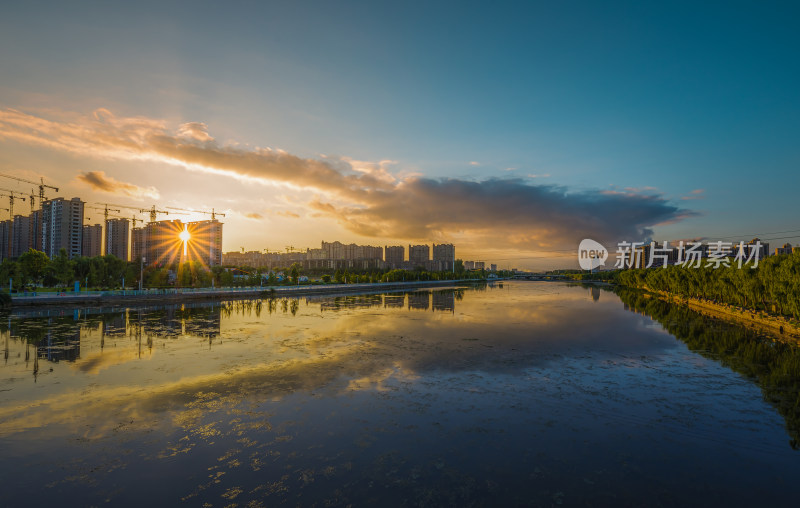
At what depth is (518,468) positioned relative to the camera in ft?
24.5

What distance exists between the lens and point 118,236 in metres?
101

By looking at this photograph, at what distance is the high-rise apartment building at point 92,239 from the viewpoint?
9312cm

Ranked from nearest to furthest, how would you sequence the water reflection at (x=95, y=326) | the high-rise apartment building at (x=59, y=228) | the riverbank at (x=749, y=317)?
1. the water reflection at (x=95, y=326)
2. the riverbank at (x=749, y=317)
3. the high-rise apartment building at (x=59, y=228)

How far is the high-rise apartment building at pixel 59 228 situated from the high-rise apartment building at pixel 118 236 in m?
18.2

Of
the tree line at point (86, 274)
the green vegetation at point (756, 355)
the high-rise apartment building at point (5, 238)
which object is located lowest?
the green vegetation at point (756, 355)

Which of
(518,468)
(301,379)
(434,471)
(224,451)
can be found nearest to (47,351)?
(301,379)

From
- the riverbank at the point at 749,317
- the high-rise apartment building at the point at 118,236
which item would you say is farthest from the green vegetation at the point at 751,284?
the high-rise apartment building at the point at 118,236

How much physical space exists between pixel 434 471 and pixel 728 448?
6896mm

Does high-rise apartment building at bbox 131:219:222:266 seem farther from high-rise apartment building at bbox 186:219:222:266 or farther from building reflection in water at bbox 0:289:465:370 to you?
building reflection in water at bbox 0:289:465:370

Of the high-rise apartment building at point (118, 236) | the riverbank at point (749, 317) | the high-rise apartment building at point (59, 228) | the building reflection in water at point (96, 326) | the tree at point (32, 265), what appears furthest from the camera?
the high-rise apartment building at point (118, 236)

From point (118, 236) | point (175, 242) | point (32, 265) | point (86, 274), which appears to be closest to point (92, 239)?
point (118, 236)

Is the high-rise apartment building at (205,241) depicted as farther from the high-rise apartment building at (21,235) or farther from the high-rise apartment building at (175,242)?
the high-rise apartment building at (21,235)

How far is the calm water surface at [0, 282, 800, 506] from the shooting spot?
6.75 meters

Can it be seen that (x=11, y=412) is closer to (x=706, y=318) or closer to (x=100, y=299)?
(x=100, y=299)
